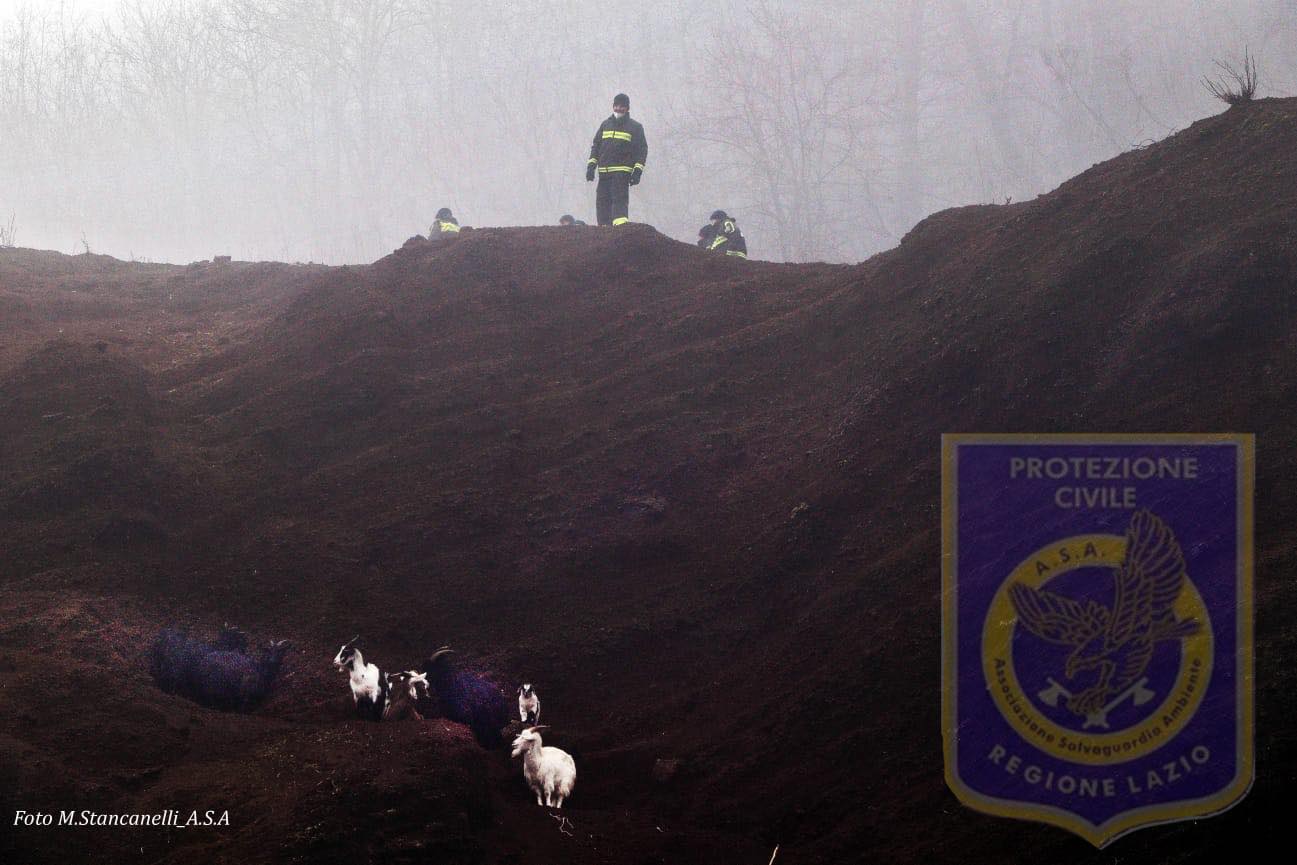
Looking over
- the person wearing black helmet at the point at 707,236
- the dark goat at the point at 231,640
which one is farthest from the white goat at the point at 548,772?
the person wearing black helmet at the point at 707,236

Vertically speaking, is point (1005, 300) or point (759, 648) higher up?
point (1005, 300)

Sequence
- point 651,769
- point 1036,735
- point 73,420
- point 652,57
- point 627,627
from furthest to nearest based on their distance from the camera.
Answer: point 652,57 → point 73,420 → point 627,627 → point 651,769 → point 1036,735

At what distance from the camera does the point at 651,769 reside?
5.11m

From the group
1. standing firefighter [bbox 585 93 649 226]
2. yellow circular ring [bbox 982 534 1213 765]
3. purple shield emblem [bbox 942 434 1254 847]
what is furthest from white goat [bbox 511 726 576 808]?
standing firefighter [bbox 585 93 649 226]

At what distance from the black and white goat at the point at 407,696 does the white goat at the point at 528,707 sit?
57 centimetres

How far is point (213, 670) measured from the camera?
5762 mm

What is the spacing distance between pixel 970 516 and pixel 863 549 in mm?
1053

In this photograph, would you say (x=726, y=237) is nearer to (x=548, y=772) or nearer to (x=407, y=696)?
(x=407, y=696)

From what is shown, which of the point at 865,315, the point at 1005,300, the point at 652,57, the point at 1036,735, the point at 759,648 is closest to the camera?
the point at 1036,735

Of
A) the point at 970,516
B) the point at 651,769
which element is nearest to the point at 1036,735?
the point at 970,516

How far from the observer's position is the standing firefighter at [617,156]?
1353cm

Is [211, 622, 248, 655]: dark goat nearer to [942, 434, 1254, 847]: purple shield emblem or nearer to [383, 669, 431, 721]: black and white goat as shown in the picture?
[383, 669, 431, 721]: black and white goat

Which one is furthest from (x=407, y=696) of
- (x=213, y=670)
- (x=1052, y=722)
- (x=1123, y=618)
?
(x=1123, y=618)

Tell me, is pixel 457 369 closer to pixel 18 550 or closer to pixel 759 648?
pixel 18 550
